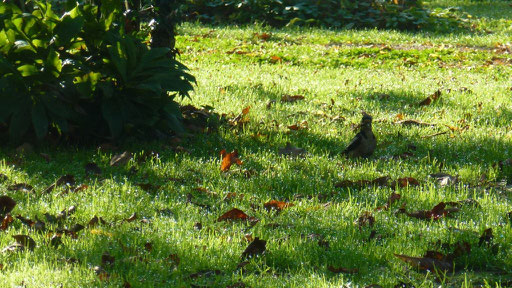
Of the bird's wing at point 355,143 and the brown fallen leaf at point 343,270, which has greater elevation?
the brown fallen leaf at point 343,270

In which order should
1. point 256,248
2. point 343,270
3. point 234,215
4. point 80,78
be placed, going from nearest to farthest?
point 343,270 → point 256,248 → point 234,215 → point 80,78

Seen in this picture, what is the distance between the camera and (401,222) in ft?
12.8

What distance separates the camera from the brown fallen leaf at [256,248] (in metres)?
3.44

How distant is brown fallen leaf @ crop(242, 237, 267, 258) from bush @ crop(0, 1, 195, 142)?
6.74 ft

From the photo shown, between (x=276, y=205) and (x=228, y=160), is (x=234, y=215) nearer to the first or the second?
(x=276, y=205)

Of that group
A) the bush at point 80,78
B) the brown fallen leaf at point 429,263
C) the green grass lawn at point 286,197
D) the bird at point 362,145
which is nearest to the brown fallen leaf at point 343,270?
the green grass lawn at point 286,197

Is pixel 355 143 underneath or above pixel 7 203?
underneath

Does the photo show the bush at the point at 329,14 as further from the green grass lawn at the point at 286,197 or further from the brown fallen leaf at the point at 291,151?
the brown fallen leaf at the point at 291,151

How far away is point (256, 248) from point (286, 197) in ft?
3.49

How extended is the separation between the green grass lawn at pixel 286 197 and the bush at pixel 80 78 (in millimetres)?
218

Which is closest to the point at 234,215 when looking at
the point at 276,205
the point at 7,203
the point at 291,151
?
the point at 276,205

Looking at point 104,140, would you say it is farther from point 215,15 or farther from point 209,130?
point 215,15

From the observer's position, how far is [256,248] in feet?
11.3

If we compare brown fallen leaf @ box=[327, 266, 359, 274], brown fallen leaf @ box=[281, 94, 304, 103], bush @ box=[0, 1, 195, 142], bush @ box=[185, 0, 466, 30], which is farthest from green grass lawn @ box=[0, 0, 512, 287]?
bush @ box=[185, 0, 466, 30]
